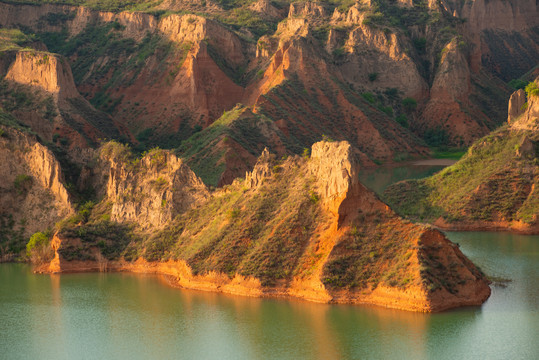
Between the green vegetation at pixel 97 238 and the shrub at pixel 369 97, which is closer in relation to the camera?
the green vegetation at pixel 97 238

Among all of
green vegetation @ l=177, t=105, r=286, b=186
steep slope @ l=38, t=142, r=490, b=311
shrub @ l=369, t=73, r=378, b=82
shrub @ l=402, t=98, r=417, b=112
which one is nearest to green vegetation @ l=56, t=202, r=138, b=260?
steep slope @ l=38, t=142, r=490, b=311

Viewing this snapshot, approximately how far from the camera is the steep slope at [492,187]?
271 feet

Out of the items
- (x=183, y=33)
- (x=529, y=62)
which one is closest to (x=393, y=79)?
(x=183, y=33)

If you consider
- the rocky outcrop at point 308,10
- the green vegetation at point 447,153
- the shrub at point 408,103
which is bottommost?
the green vegetation at point 447,153

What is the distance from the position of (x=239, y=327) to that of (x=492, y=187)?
36.7 m

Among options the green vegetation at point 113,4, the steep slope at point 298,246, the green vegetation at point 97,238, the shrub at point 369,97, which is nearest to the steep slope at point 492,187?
the steep slope at point 298,246

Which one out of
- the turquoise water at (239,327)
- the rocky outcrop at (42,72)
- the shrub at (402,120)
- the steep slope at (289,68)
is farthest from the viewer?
the shrub at (402,120)

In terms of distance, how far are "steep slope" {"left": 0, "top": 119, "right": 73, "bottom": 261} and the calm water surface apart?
10.8m

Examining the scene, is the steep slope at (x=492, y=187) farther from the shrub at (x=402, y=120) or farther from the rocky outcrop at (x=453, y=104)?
the shrub at (x=402, y=120)

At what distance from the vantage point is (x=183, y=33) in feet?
449

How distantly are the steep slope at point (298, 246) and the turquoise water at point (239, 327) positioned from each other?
1.07m

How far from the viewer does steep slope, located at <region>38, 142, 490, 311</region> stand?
181 ft

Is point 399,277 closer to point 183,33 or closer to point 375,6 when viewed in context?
point 183,33

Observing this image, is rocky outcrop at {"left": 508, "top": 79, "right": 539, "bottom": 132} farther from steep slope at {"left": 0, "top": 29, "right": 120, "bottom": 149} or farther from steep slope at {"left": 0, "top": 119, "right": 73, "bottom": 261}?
steep slope at {"left": 0, "top": 29, "right": 120, "bottom": 149}
